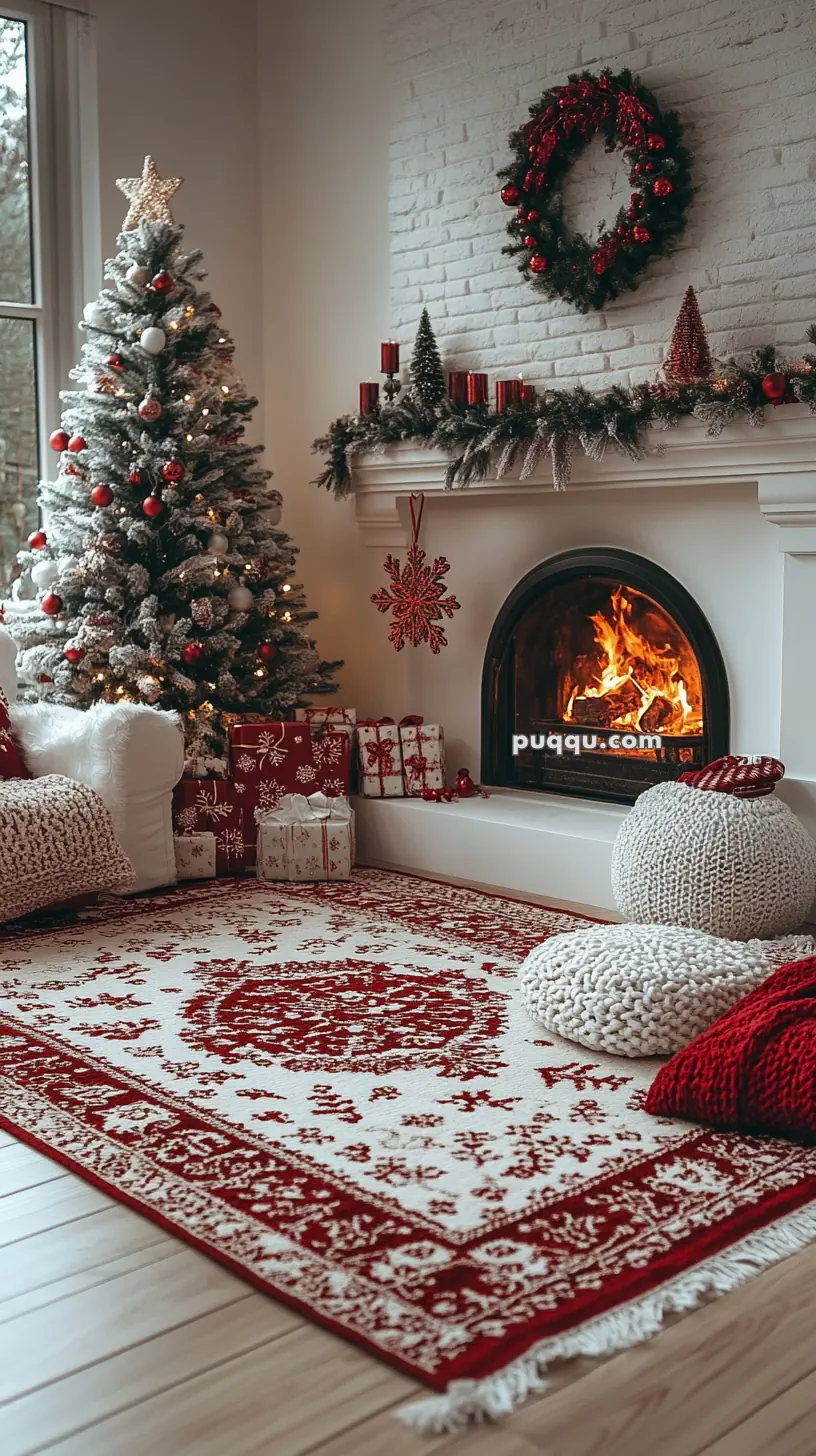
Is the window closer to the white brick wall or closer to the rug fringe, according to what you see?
the white brick wall

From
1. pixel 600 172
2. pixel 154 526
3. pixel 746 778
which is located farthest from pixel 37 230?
pixel 746 778

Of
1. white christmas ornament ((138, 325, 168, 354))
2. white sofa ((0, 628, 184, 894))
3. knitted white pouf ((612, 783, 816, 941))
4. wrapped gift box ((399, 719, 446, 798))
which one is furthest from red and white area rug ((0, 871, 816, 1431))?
white christmas ornament ((138, 325, 168, 354))

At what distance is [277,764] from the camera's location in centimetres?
450

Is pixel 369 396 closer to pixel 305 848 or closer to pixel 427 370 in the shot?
pixel 427 370

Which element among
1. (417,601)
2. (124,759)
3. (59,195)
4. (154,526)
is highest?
(59,195)

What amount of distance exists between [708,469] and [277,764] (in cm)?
158

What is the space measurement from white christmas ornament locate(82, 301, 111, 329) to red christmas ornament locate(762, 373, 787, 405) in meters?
2.15

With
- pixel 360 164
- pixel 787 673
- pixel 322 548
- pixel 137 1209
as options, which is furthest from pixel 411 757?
pixel 137 1209

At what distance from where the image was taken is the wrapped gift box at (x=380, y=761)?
4.77 meters

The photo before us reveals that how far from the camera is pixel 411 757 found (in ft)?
15.7

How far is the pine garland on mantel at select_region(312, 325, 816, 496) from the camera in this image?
12.4 ft

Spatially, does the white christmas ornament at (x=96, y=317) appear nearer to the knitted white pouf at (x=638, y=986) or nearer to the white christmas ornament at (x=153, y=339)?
the white christmas ornament at (x=153, y=339)

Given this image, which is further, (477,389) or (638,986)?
(477,389)

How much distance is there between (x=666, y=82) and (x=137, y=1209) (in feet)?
11.2
